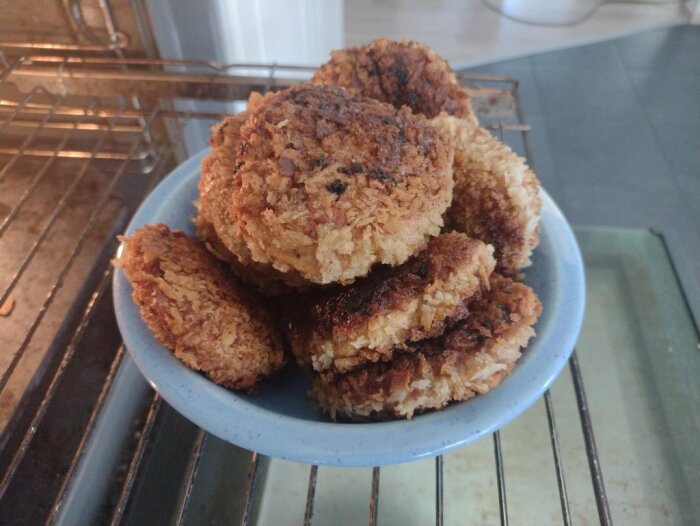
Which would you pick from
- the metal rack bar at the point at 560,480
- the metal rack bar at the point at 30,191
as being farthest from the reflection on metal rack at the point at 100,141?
the metal rack bar at the point at 560,480

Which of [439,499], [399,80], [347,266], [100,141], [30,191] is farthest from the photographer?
[100,141]

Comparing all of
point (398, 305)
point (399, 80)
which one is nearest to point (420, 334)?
point (398, 305)

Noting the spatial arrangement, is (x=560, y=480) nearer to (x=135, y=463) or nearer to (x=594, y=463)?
(x=594, y=463)

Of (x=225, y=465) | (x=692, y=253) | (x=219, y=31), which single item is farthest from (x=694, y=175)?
(x=225, y=465)

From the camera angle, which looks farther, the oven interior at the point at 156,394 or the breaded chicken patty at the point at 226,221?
the oven interior at the point at 156,394

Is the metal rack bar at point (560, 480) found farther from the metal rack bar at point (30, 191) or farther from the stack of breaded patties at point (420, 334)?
the metal rack bar at point (30, 191)
